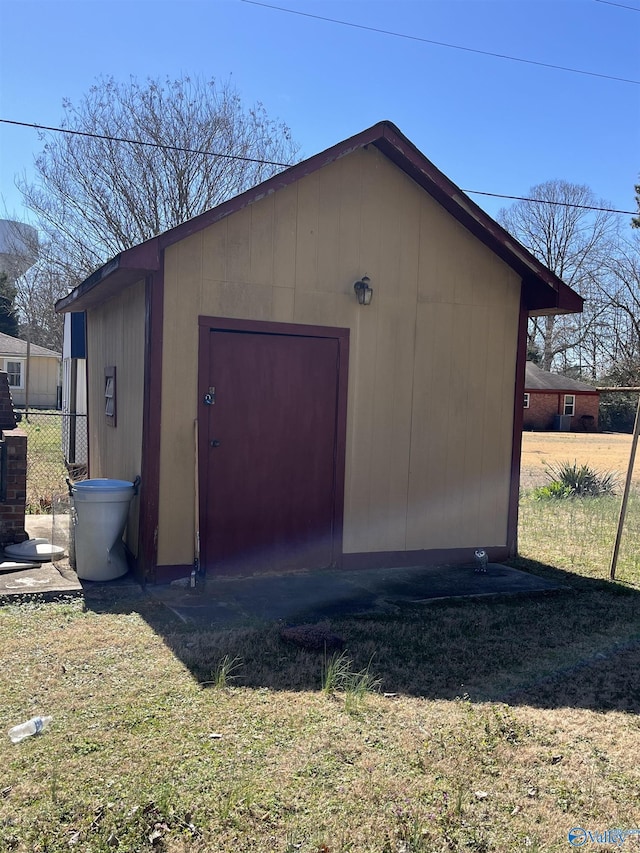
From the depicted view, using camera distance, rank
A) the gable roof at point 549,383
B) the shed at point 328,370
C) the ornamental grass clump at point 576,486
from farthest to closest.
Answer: the gable roof at point 549,383
the ornamental grass clump at point 576,486
the shed at point 328,370

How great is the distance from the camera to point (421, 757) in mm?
3494

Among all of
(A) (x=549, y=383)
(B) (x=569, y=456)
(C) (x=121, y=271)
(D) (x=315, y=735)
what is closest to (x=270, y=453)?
(C) (x=121, y=271)

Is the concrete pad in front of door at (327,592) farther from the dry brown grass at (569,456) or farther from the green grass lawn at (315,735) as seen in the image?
the dry brown grass at (569,456)

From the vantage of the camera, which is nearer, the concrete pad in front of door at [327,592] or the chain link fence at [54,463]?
the concrete pad in front of door at [327,592]

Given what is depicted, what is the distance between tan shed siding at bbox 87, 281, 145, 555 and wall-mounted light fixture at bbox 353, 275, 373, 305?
6.44 feet

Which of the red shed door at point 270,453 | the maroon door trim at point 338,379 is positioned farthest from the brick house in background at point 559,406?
the red shed door at point 270,453

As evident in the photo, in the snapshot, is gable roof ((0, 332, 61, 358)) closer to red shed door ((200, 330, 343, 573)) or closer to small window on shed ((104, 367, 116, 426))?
small window on shed ((104, 367, 116, 426))

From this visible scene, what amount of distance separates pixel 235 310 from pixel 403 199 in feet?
6.66

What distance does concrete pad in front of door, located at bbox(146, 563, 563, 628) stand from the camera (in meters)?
5.70

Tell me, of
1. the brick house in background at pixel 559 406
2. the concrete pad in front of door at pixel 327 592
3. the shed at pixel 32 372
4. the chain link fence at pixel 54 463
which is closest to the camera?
the concrete pad in front of door at pixel 327 592

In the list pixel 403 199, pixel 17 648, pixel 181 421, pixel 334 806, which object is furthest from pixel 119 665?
pixel 403 199

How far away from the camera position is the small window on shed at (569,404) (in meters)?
41.0

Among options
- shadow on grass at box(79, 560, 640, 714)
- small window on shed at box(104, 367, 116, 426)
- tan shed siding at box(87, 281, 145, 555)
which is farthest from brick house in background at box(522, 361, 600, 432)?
shadow on grass at box(79, 560, 640, 714)

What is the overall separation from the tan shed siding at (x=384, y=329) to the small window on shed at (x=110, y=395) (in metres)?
1.87
